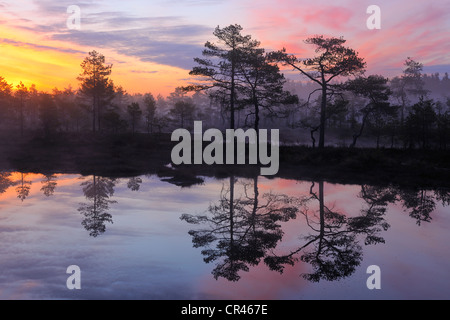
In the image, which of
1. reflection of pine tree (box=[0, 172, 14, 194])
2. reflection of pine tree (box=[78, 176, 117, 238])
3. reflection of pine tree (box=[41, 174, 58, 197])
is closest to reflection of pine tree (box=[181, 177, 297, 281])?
reflection of pine tree (box=[78, 176, 117, 238])

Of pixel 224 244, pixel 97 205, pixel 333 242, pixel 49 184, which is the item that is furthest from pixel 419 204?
pixel 49 184

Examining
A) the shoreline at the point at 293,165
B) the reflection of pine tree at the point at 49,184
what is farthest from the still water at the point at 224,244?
the shoreline at the point at 293,165

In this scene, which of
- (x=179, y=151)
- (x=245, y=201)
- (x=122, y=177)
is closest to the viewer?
(x=245, y=201)

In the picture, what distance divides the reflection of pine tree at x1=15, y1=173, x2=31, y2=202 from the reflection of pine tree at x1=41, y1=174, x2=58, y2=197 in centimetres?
72

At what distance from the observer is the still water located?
6211 millimetres

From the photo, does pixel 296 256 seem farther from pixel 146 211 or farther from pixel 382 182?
pixel 382 182

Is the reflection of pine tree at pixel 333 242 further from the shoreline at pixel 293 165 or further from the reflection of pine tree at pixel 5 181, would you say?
the reflection of pine tree at pixel 5 181

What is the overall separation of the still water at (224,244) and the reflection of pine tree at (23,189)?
91 mm

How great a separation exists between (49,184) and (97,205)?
6829mm

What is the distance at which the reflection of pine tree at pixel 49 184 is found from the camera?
51.7 feet

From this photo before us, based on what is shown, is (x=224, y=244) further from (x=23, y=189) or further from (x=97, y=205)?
(x=23, y=189)

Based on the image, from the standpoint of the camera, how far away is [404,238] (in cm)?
931
